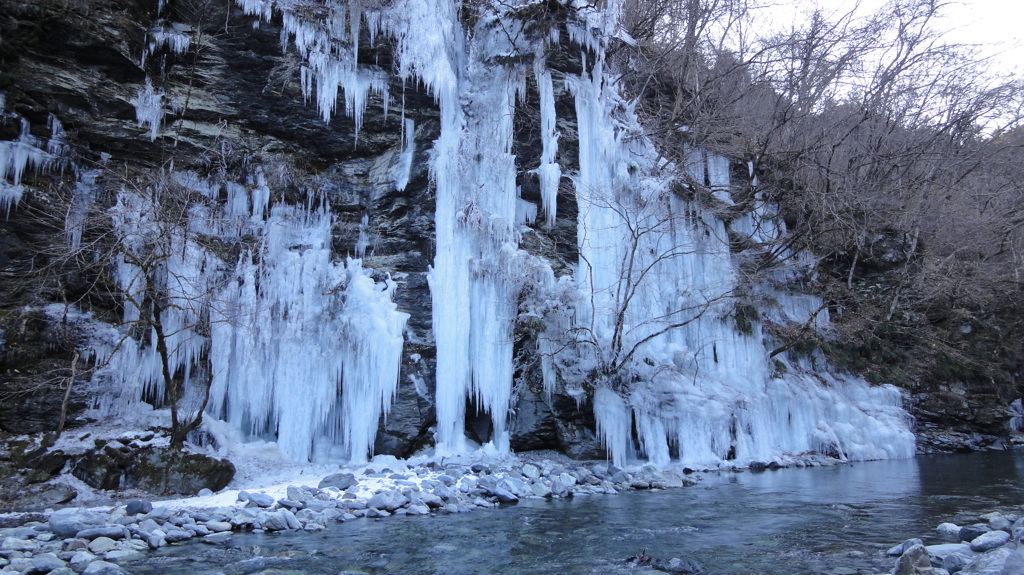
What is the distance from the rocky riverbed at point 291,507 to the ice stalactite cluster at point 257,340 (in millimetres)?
1282

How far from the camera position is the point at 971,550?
4.59 m

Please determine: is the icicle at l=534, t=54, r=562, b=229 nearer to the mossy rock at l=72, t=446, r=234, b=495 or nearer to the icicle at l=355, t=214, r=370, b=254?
the icicle at l=355, t=214, r=370, b=254

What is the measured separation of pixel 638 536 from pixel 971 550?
2.62 m

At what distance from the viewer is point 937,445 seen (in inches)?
550

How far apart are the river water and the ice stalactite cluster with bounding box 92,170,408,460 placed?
3.14 metres

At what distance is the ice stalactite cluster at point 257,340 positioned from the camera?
891 cm

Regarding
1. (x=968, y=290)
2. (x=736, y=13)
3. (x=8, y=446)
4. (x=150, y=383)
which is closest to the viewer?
(x=8, y=446)

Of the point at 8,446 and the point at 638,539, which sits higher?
the point at 8,446

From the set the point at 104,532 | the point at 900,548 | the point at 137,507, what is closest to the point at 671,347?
the point at 900,548

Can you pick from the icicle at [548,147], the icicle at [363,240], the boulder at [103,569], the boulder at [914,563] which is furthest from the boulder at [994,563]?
the icicle at [363,240]

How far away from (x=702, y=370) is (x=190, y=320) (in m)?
9.46

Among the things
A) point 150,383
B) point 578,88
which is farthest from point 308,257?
point 578,88

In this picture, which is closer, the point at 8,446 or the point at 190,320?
→ the point at 8,446

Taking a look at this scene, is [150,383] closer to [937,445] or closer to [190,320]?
[190,320]
